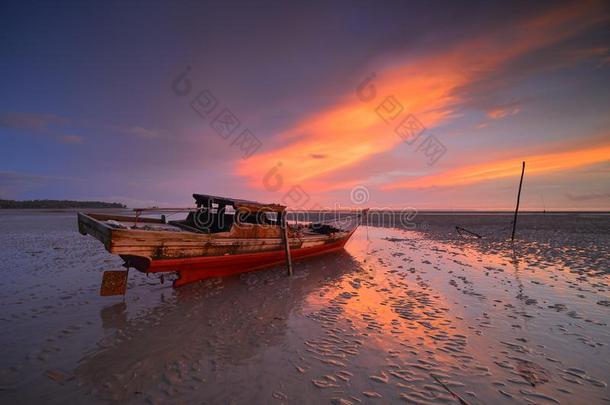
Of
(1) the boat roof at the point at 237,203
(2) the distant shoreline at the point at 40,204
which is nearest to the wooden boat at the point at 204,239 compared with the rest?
(1) the boat roof at the point at 237,203

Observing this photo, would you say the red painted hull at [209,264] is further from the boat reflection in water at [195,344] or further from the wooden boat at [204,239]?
the boat reflection in water at [195,344]

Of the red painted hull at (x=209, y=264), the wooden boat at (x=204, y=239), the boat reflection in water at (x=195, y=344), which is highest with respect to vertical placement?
the wooden boat at (x=204, y=239)

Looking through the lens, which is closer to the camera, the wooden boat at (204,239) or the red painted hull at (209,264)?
the wooden boat at (204,239)

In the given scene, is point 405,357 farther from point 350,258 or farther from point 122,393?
point 350,258

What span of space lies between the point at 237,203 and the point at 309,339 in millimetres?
6838

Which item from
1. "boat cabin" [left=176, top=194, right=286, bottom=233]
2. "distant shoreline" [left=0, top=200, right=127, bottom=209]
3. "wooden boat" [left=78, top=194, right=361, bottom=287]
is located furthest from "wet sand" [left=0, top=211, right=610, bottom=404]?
"distant shoreline" [left=0, top=200, right=127, bottom=209]

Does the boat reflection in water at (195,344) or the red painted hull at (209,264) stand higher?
the red painted hull at (209,264)

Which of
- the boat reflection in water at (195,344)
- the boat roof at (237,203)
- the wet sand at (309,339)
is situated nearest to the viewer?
the wet sand at (309,339)

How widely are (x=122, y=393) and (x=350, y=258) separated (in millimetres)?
13443

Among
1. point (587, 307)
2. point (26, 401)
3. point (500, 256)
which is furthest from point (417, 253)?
point (26, 401)

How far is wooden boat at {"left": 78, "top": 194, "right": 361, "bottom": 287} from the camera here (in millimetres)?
8242

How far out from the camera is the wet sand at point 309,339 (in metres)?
4.33

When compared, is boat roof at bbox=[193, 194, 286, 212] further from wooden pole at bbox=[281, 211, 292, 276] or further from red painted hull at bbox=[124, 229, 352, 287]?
red painted hull at bbox=[124, 229, 352, 287]

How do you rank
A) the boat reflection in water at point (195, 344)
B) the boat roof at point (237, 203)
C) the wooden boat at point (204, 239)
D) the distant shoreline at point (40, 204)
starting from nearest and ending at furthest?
the boat reflection in water at point (195, 344)
the wooden boat at point (204, 239)
the boat roof at point (237, 203)
the distant shoreline at point (40, 204)
